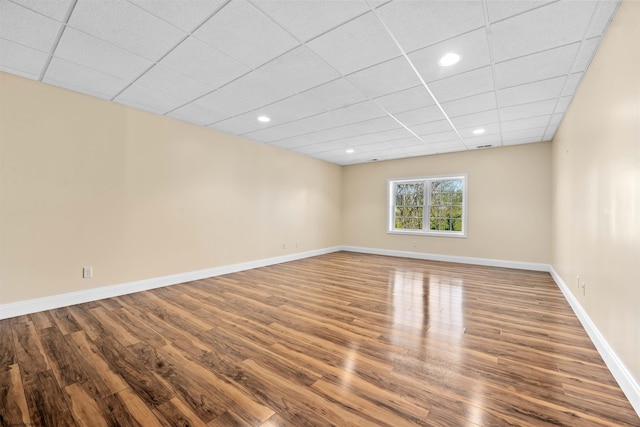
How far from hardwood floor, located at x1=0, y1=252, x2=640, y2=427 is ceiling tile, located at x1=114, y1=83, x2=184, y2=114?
2591mm

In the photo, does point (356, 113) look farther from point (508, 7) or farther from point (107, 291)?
point (107, 291)

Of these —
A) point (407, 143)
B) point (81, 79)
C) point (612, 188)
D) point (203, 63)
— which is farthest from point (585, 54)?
point (81, 79)

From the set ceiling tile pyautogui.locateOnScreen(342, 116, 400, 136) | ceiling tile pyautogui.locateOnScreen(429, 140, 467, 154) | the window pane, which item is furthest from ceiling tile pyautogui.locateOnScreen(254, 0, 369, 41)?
the window pane

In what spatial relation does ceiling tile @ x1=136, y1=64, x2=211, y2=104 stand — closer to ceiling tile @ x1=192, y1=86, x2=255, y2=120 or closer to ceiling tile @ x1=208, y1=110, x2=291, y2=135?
ceiling tile @ x1=192, y1=86, x2=255, y2=120

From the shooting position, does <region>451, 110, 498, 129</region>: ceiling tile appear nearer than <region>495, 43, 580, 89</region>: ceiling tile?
No

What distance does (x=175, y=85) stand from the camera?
313 centimetres

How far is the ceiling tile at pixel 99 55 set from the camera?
2.30 metres

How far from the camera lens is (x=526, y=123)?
4.28m

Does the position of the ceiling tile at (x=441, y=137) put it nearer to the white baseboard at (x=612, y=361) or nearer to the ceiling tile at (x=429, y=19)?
the ceiling tile at (x=429, y=19)

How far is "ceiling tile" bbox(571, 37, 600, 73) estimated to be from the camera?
2.25 metres

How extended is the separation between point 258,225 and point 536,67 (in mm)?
4827

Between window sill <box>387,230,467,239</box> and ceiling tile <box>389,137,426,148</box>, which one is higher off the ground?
ceiling tile <box>389,137,426,148</box>

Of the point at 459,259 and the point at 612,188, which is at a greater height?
the point at 612,188

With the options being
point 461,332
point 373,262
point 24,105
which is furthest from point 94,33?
point 373,262
